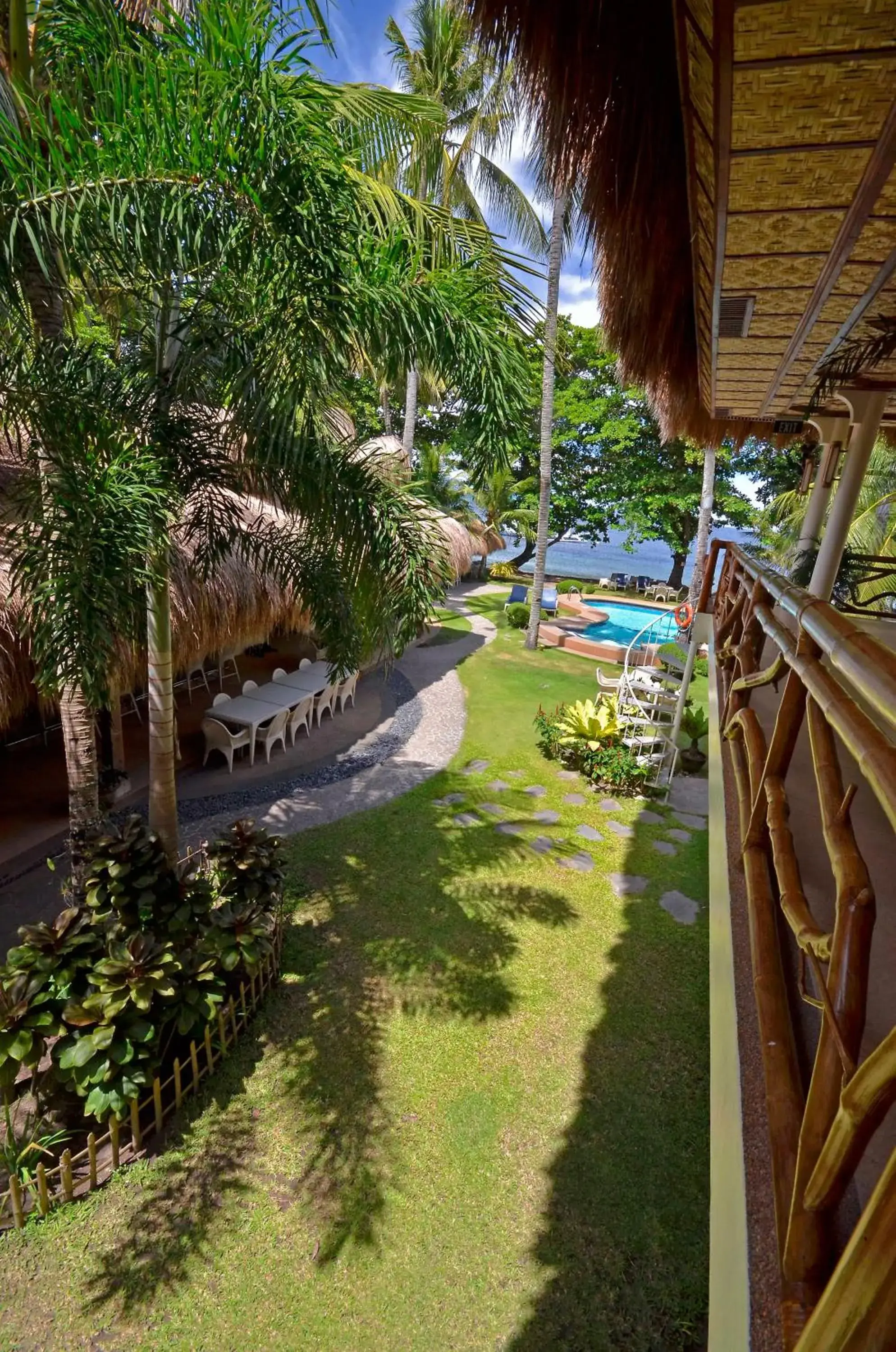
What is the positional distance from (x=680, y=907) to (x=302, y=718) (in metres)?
5.94

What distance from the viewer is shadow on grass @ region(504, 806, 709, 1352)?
301 cm

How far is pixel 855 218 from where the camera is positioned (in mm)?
2355

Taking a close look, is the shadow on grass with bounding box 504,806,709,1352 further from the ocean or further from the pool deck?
the ocean

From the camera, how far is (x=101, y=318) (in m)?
4.93

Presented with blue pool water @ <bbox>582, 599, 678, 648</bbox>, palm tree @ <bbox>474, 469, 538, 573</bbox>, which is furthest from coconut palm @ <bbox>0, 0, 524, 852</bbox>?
palm tree @ <bbox>474, 469, 538, 573</bbox>

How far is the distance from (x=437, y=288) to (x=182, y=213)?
→ 1373mm

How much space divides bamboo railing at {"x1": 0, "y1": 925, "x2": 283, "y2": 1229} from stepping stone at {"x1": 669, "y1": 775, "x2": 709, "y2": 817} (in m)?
5.95

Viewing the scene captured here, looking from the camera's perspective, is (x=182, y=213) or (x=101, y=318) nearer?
(x=182, y=213)

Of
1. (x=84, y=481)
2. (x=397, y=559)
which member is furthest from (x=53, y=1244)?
(x=397, y=559)

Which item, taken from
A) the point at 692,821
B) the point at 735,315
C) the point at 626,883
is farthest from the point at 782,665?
the point at 692,821

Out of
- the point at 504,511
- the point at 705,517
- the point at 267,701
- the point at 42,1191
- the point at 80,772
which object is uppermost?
the point at 504,511

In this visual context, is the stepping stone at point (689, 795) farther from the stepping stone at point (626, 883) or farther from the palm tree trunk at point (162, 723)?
the palm tree trunk at point (162, 723)

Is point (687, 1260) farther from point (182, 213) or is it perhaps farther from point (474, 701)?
point (474, 701)

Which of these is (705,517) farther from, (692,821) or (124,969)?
Answer: (124,969)
